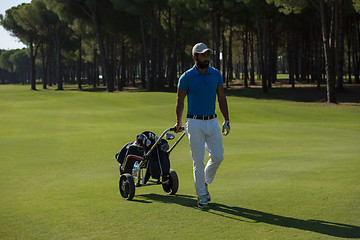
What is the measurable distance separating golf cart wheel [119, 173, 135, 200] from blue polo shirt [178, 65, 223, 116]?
5.54ft

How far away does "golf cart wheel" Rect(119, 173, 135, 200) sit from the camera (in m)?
7.76

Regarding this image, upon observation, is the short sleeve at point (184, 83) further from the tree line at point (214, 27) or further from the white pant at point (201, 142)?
the tree line at point (214, 27)

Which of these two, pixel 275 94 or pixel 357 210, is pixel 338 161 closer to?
pixel 357 210

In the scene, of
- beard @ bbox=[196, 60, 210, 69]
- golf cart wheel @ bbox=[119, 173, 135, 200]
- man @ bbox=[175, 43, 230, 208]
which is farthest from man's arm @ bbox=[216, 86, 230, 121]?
golf cart wheel @ bbox=[119, 173, 135, 200]

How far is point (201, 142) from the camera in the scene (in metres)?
6.97

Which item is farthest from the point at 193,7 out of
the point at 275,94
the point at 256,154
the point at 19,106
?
the point at 256,154

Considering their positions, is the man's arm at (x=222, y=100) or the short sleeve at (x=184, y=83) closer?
the short sleeve at (x=184, y=83)

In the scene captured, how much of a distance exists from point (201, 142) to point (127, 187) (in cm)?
173

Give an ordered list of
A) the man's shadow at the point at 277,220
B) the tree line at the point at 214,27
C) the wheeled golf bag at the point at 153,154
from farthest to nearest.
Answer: the tree line at the point at 214,27, the wheeled golf bag at the point at 153,154, the man's shadow at the point at 277,220

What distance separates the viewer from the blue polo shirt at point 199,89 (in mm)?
6934

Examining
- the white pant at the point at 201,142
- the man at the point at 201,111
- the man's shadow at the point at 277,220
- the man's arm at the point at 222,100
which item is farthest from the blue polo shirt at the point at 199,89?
the man's shadow at the point at 277,220

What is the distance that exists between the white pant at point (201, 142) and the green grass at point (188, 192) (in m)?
0.45

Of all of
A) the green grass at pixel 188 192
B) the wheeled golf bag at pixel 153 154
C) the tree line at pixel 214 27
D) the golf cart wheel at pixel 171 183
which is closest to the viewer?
the green grass at pixel 188 192

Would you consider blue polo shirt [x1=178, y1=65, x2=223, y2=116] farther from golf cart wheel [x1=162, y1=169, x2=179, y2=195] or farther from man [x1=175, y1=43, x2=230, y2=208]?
golf cart wheel [x1=162, y1=169, x2=179, y2=195]
